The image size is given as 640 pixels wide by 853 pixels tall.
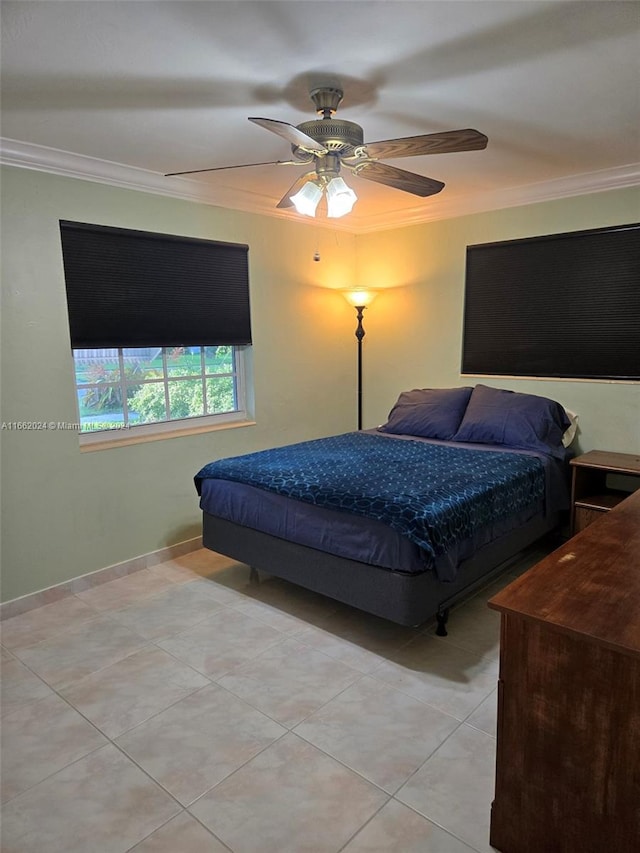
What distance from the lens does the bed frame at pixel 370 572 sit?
7.58 ft

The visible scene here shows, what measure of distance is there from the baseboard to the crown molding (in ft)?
7.33

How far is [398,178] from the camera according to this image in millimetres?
2424

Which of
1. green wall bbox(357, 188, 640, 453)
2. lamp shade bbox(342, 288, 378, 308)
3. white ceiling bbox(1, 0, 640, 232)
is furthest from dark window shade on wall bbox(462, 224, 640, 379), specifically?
lamp shade bbox(342, 288, 378, 308)

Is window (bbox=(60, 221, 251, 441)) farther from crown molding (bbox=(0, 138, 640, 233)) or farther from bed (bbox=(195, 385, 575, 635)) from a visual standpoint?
bed (bbox=(195, 385, 575, 635))

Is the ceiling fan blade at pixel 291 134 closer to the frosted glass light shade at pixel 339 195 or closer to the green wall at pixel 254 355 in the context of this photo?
the frosted glass light shade at pixel 339 195

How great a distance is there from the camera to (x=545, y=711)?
4.39ft

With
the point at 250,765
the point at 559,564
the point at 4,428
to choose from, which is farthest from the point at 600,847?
the point at 4,428

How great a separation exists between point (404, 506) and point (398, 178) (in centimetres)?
146

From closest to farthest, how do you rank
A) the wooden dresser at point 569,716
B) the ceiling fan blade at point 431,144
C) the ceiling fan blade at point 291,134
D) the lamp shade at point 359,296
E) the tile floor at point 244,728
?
the wooden dresser at point 569,716 → the tile floor at point 244,728 → the ceiling fan blade at point 291,134 → the ceiling fan blade at point 431,144 → the lamp shade at point 359,296

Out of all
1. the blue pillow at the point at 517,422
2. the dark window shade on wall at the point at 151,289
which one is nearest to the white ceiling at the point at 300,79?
the dark window shade on wall at the point at 151,289

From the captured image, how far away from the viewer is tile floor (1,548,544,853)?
62.1 inches

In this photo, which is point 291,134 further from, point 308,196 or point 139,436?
point 139,436

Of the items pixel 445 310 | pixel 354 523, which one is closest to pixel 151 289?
pixel 354 523

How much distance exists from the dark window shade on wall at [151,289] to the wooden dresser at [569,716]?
8.71 ft
